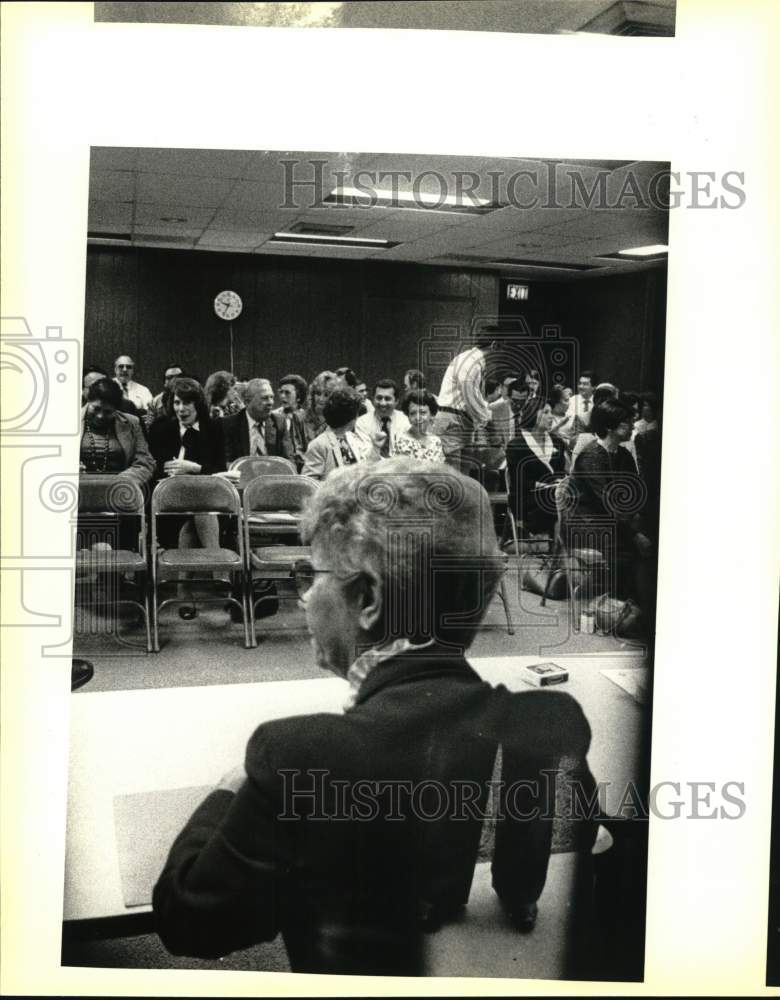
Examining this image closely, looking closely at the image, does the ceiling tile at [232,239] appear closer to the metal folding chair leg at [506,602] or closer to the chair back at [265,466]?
the chair back at [265,466]

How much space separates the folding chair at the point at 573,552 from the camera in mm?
2549

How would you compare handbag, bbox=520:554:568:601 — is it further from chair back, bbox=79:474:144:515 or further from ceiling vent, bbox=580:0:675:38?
ceiling vent, bbox=580:0:675:38

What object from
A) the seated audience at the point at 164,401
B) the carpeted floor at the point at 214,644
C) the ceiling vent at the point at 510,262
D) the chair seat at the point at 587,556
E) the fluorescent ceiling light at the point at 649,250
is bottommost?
the carpeted floor at the point at 214,644

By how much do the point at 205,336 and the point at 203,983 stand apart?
1.69m

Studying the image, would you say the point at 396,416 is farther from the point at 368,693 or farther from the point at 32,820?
the point at 32,820

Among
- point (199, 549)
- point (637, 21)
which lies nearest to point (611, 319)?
point (637, 21)

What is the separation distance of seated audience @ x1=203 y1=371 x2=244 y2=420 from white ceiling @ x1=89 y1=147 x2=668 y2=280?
332 millimetres

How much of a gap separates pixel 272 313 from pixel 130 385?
1.36 feet

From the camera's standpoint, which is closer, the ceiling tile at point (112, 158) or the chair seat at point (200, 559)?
the ceiling tile at point (112, 158)

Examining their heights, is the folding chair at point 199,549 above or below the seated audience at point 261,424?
below

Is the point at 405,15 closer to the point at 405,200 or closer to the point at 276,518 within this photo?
the point at 405,200

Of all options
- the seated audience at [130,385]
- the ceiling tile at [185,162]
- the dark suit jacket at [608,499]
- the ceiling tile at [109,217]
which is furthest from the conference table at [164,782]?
the ceiling tile at [185,162]

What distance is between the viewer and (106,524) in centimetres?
253

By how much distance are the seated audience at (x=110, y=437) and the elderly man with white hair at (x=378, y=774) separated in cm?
47
